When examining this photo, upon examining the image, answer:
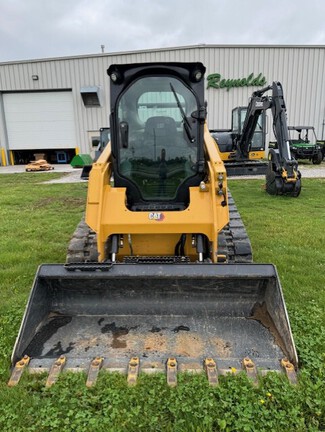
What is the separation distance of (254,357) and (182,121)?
246 cm

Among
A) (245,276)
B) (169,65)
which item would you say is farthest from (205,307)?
(169,65)

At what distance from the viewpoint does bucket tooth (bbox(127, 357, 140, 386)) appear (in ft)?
8.08

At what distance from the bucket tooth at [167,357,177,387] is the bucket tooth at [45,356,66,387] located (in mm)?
777

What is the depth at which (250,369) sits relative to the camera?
2.49 m

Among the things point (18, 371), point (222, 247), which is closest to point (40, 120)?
point (222, 247)

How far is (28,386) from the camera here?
2.48 meters

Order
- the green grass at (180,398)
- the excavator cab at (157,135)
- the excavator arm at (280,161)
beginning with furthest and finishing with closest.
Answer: the excavator arm at (280,161)
the excavator cab at (157,135)
the green grass at (180,398)

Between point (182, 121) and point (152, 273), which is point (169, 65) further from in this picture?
point (152, 273)

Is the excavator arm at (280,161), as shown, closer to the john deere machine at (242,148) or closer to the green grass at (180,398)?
the john deere machine at (242,148)

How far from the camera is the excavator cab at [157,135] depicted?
12.2 feet

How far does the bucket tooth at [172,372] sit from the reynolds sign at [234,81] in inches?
865

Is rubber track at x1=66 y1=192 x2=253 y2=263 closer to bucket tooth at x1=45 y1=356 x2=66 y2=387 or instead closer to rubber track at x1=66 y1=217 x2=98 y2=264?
rubber track at x1=66 y1=217 x2=98 y2=264

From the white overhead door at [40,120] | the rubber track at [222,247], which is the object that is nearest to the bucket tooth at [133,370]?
the rubber track at [222,247]

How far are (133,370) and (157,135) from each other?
8.01 feet
